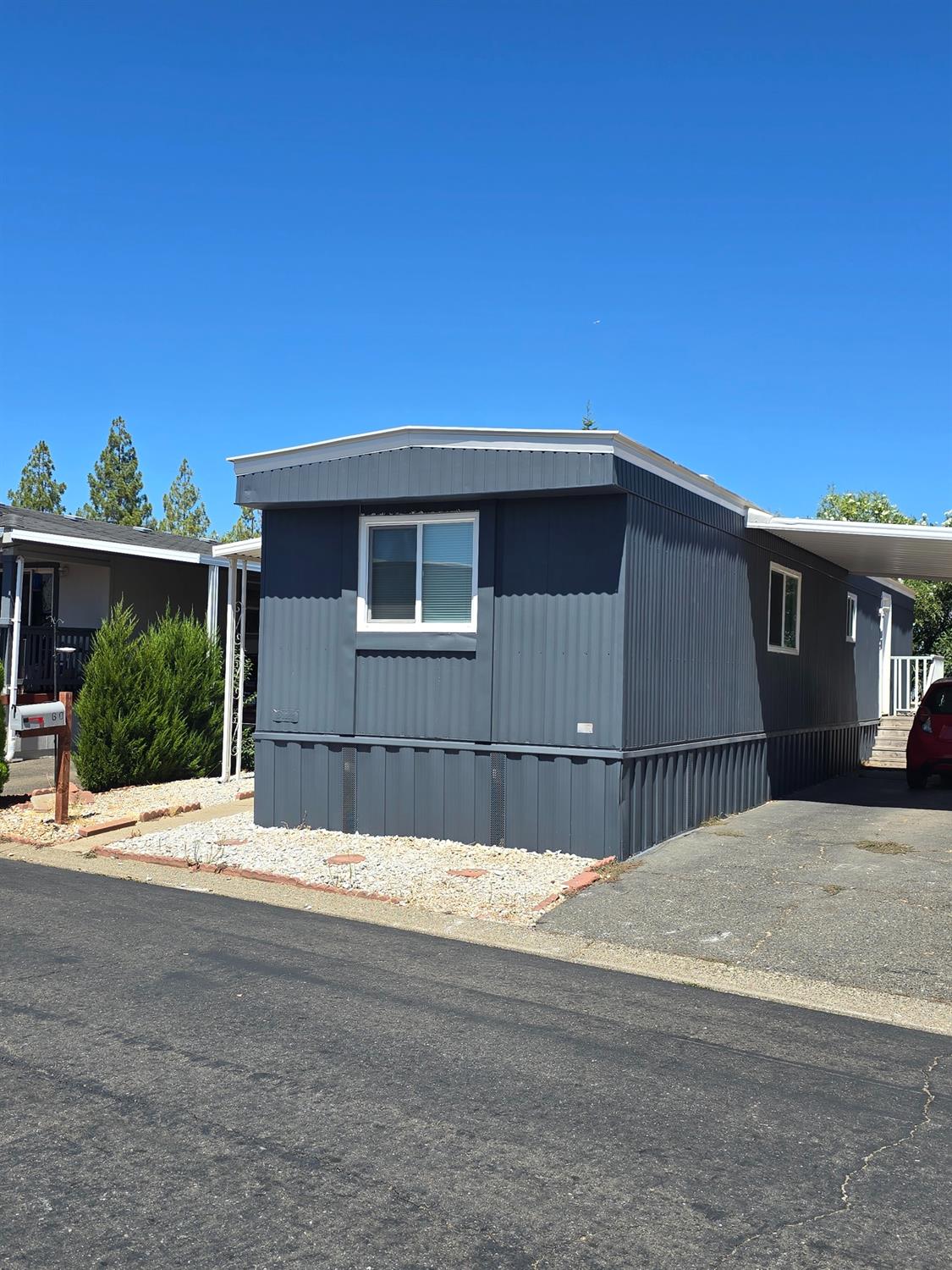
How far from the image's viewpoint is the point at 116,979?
584cm

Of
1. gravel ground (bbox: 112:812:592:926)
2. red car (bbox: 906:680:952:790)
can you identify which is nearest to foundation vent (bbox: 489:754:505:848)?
gravel ground (bbox: 112:812:592:926)

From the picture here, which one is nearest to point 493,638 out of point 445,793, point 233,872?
point 445,793

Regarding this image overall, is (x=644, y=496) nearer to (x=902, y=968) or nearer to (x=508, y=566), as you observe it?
(x=508, y=566)

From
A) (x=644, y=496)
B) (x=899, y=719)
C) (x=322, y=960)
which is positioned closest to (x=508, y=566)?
(x=644, y=496)

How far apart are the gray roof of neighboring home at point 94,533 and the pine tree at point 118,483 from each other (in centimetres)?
3121

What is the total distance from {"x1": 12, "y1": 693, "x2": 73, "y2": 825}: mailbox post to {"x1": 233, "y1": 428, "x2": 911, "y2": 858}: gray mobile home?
190 cm

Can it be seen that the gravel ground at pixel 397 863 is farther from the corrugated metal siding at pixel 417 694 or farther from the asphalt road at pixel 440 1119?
the asphalt road at pixel 440 1119

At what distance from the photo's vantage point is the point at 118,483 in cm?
4988

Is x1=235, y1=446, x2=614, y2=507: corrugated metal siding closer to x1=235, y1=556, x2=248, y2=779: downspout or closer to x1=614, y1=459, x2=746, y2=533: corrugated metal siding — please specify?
x1=614, y1=459, x2=746, y2=533: corrugated metal siding

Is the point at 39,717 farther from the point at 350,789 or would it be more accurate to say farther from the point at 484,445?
the point at 484,445

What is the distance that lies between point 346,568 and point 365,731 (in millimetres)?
1534

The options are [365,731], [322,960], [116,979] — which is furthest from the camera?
[365,731]

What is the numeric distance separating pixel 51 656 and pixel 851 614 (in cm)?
1283

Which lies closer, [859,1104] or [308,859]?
[859,1104]
